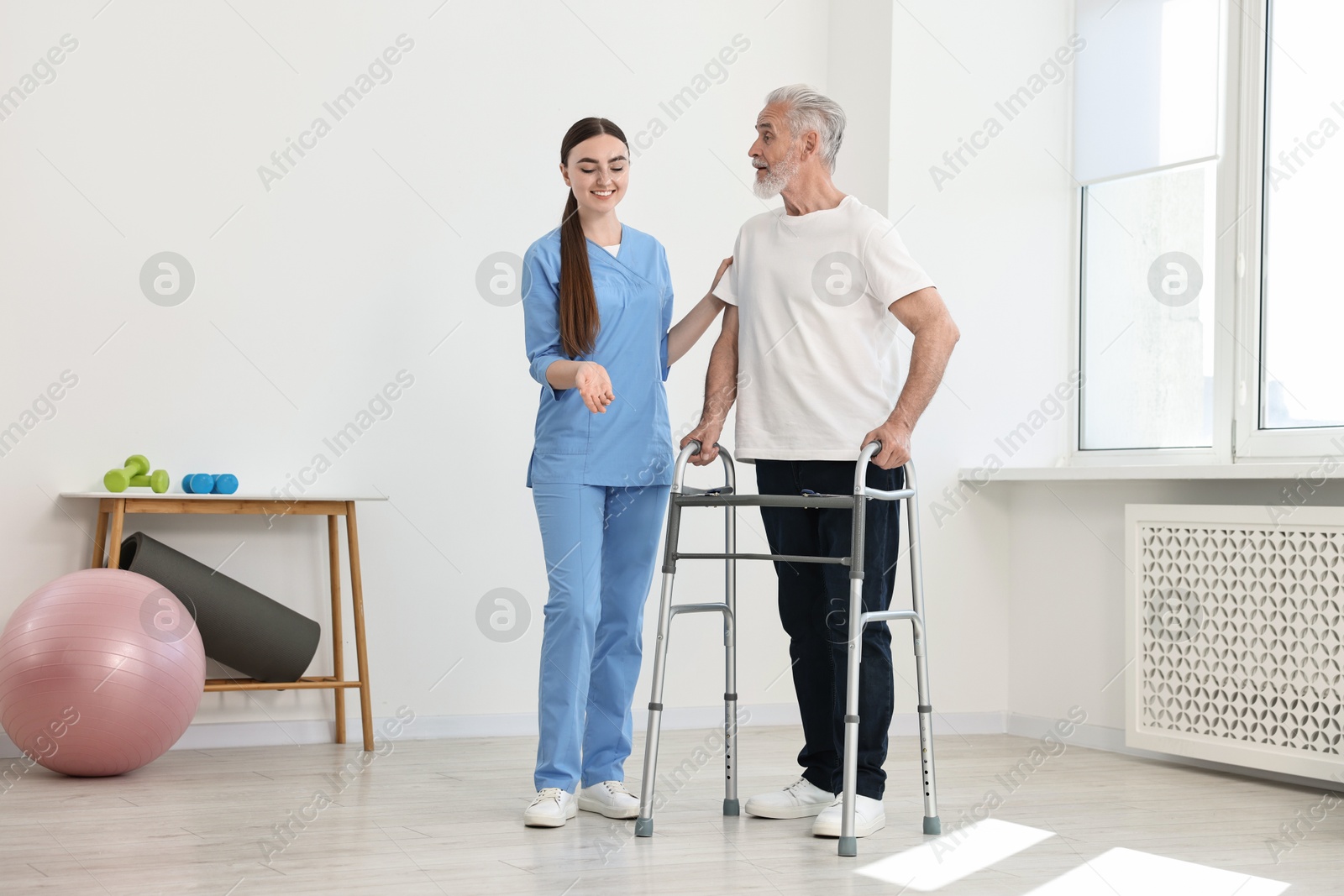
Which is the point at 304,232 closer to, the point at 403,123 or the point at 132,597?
the point at 403,123

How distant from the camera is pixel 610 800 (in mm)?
2736

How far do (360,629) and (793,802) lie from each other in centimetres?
148

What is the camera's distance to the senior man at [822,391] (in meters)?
2.62

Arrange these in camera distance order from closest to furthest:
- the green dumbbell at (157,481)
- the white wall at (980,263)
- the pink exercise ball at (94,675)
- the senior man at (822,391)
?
the senior man at (822,391) → the pink exercise ball at (94,675) → the green dumbbell at (157,481) → the white wall at (980,263)

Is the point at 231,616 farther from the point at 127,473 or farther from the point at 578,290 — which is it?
the point at 578,290

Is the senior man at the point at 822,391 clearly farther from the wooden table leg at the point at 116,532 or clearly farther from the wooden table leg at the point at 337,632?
the wooden table leg at the point at 116,532

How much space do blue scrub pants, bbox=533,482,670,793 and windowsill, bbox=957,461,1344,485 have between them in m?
1.59

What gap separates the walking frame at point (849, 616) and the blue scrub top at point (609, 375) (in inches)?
5.2

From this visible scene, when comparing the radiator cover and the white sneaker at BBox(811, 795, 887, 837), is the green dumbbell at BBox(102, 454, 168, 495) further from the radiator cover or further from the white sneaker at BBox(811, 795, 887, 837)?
the radiator cover
